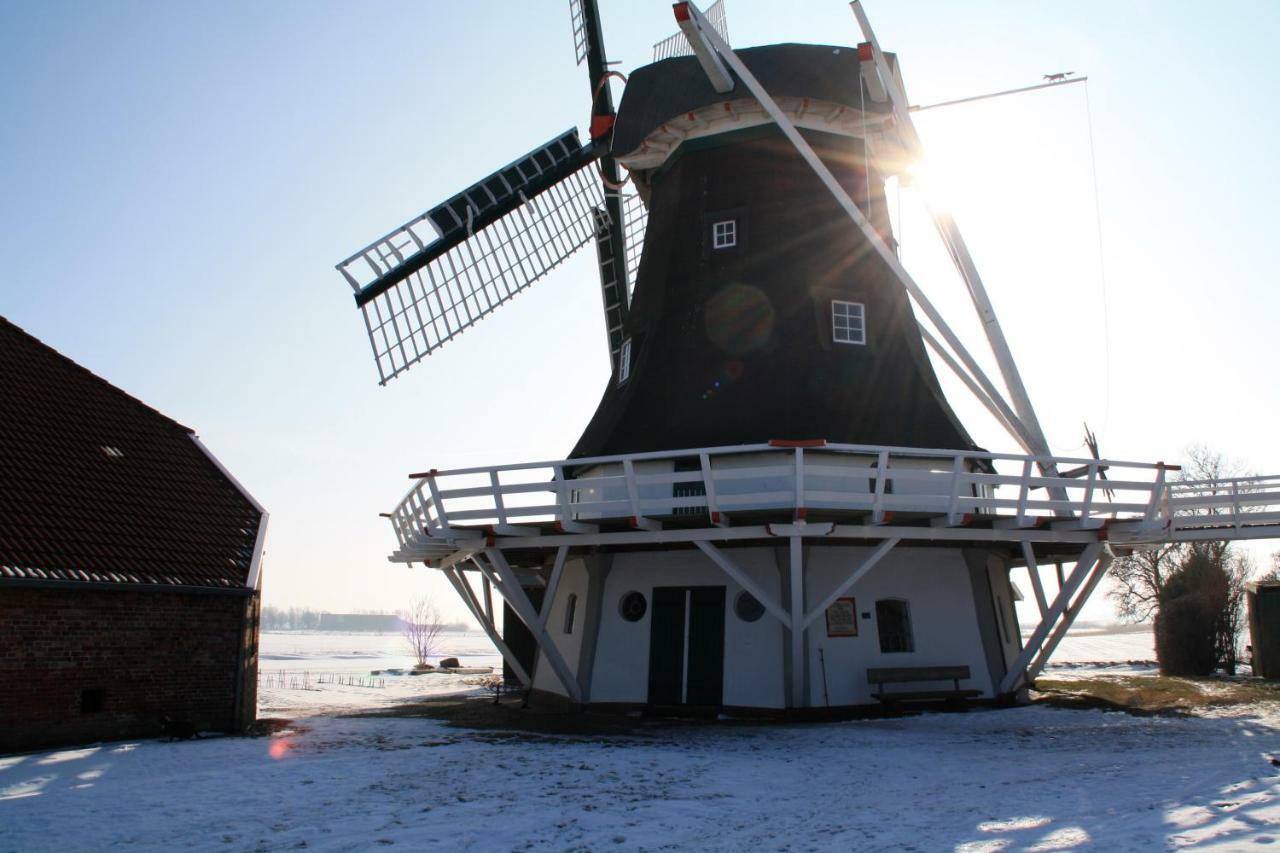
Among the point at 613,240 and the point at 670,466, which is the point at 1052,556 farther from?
the point at 613,240

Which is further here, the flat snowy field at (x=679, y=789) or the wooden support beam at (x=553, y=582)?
the wooden support beam at (x=553, y=582)

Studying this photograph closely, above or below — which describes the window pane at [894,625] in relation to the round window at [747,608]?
below

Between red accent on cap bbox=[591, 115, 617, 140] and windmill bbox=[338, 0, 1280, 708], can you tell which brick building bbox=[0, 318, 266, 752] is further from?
red accent on cap bbox=[591, 115, 617, 140]

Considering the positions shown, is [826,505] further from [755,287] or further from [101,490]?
[101,490]

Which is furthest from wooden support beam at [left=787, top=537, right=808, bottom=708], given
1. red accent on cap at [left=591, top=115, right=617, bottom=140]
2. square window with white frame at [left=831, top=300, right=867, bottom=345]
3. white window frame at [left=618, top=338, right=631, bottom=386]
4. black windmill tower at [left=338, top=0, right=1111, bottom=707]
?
red accent on cap at [left=591, top=115, right=617, bottom=140]

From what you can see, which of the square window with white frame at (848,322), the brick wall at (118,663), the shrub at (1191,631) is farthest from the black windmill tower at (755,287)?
the shrub at (1191,631)

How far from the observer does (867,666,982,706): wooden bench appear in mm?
12930

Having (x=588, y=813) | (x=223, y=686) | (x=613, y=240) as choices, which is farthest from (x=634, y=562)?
(x=613, y=240)

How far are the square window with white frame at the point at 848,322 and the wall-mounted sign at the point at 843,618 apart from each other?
400 cm

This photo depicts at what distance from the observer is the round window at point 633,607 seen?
14180mm

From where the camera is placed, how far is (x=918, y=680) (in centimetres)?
1302

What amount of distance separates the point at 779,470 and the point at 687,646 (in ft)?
12.1

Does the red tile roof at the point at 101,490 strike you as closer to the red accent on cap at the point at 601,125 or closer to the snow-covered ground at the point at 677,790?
the snow-covered ground at the point at 677,790

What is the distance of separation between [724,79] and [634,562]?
25.4 feet
